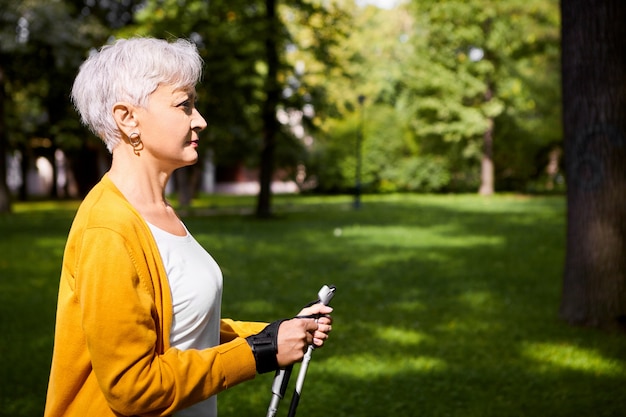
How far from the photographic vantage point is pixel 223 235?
59.7 ft

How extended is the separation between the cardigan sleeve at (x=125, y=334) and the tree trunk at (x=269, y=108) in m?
20.5

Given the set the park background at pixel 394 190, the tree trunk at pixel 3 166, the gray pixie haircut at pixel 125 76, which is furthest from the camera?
the tree trunk at pixel 3 166

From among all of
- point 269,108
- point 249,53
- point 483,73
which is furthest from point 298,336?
point 483,73

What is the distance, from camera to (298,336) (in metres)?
2.09

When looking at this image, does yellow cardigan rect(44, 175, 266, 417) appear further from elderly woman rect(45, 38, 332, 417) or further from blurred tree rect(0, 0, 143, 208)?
blurred tree rect(0, 0, 143, 208)

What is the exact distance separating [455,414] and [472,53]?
40.5 meters

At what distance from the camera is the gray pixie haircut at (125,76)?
6.43 ft

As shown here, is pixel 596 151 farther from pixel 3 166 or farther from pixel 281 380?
pixel 3 166

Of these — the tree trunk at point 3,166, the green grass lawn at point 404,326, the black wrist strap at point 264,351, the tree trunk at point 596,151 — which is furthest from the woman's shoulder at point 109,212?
the tree trunk at point 3,166

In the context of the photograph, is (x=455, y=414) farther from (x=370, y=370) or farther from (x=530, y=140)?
(x=530, y=140)

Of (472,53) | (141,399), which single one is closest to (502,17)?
(472,53)

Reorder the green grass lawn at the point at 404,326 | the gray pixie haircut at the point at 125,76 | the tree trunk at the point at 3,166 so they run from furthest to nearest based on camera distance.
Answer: the tree trunk at the point at 3,166 → the green grass lawn at the point at 404,326 → the gray pixie haircut at the point at 125,76

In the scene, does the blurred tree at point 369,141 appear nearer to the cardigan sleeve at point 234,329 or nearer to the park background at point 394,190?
the park background at point 394,190

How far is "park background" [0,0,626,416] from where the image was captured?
651 centimetres
